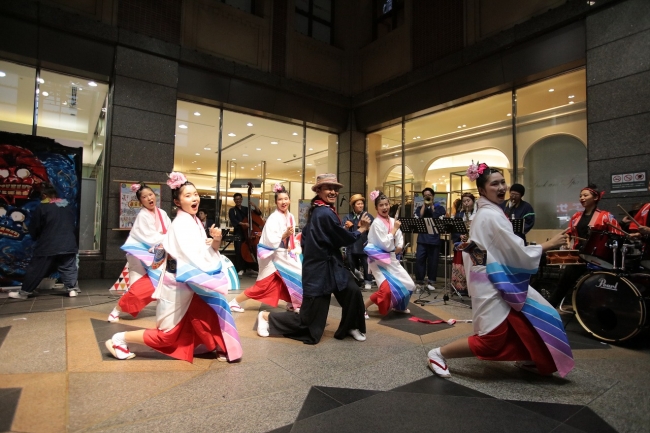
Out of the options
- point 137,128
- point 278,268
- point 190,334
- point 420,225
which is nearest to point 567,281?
point 420,225

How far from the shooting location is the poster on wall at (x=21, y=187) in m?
6.08

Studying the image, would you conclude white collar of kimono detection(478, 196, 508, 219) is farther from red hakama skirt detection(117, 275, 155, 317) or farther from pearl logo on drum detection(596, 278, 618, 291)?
red hakama skirt detection(117, 275, 155, 317)

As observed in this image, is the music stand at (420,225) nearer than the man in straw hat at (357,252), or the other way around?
the music stand at (420,225)

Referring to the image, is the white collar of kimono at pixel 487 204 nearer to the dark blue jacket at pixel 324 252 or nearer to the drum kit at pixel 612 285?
the dark blue jacket at pixel 324 252

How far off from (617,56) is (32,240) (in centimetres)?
985

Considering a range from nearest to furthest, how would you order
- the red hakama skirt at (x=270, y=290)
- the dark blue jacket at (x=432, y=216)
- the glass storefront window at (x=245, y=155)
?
the red hakama skirt at (x=270, y=290), the dark blue jacket at (x=432, y=216), the glass storefront window at (x=245, y=155)

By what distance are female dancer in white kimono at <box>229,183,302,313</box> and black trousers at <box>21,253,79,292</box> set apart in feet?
9.61

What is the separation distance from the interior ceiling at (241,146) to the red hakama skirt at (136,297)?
208 inches

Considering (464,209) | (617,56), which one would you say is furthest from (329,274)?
(617,56)

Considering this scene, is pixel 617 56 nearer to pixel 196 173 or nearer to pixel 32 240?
pixel 196 173

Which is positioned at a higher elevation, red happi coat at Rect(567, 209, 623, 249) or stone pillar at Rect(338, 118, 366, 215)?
stone pillar at Rect(338, 118, 366, 215)

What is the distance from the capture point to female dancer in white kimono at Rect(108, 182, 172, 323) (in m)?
4.33

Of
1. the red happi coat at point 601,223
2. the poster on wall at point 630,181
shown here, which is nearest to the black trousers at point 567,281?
the red happi coat at point 601,223

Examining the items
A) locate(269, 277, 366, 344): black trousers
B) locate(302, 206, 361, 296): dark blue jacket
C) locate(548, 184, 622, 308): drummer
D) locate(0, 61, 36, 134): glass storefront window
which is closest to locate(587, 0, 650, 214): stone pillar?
locate(548, 184, 622, 308): drummer
